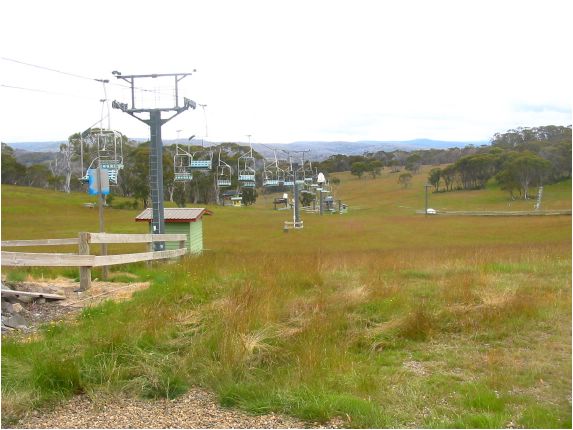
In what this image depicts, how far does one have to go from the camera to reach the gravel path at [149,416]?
4.02 m

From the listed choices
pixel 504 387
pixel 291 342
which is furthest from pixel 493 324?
pixel 291 342

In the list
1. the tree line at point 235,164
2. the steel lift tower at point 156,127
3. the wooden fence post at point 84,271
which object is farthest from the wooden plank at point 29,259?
the tree line at point 235,164

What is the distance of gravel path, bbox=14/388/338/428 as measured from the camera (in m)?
4.02

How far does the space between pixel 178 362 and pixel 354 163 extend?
84.0 metres

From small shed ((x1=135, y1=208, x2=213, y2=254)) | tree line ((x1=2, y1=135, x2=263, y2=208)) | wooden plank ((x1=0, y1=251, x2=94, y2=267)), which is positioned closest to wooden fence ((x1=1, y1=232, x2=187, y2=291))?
wooden plank ((x1=0, y1=251, x2=94, y2=267))

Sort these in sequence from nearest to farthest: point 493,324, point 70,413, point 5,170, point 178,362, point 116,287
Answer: point 70,413, point 178,362, point 493,324, point 116,287, point 5,170

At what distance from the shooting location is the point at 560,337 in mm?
5730

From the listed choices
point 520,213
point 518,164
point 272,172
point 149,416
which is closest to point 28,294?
point 149,416

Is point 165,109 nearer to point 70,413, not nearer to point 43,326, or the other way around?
point 43,326

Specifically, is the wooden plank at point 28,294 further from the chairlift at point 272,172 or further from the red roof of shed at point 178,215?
the chairlift at point 272,172

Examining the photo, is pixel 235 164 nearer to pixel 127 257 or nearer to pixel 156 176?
pixel 156 176

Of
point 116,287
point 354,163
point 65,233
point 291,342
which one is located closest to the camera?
point 291,342

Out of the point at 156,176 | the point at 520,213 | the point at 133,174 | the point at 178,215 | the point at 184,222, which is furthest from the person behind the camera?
the point at 133,174

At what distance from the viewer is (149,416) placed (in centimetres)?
415
